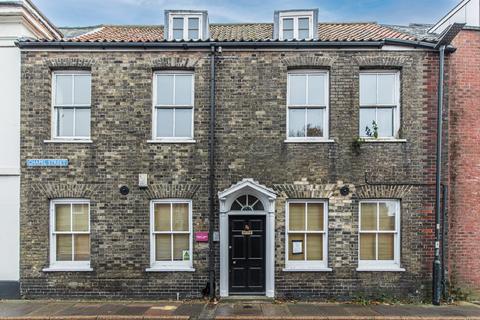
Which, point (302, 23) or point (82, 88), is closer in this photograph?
point (82, 88)

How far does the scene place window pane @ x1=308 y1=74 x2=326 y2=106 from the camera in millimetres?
10359

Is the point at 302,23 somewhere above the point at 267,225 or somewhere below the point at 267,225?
above

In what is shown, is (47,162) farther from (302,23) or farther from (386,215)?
(386,215)

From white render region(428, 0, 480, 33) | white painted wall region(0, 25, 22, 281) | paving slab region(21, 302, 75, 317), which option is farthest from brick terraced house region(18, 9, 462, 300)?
white render region(428, 0, 480, 33)

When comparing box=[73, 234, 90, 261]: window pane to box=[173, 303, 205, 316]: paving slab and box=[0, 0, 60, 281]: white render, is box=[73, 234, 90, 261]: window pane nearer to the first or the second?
box=[0, 0, 60, 281]: white render

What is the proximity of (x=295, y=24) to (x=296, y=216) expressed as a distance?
6.21m

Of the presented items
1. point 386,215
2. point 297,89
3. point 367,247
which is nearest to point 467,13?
point 297,89

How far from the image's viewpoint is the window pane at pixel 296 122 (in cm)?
1034

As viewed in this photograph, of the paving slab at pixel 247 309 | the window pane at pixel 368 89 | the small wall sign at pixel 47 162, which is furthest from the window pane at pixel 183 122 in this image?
the window pane at pixel 368 89

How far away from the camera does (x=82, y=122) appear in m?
10.3

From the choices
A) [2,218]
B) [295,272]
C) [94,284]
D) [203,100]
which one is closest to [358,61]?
[203,100]

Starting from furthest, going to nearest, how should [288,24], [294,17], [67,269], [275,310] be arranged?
[288,24] → [294,17] → [67,269] → [275,310]

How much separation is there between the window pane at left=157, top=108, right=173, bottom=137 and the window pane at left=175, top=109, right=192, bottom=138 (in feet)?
0.58

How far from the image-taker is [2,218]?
10031 millimetres
